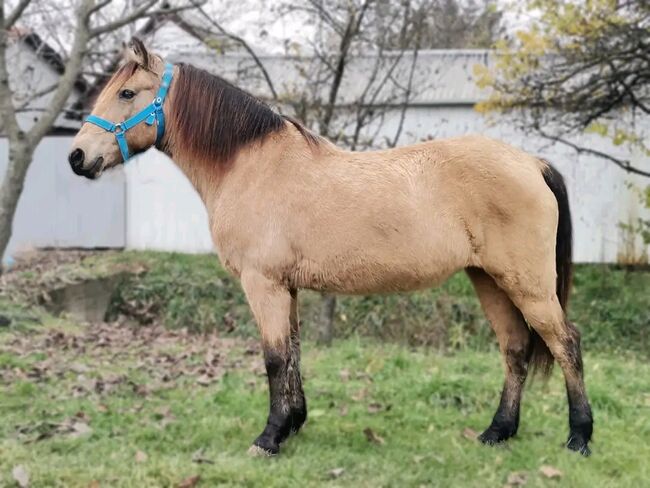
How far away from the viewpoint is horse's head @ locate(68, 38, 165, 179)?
3.88 meters

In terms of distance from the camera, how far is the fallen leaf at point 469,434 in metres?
4.38

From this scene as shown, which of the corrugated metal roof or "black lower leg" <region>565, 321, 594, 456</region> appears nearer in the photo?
"black lower leg" <region>565, 321, 594, 456</region>

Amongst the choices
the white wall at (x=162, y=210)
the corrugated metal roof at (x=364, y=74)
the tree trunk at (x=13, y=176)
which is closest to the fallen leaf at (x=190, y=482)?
the tree trunk at (x=13, y=176)

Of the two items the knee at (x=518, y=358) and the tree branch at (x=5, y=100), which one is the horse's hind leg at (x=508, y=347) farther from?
the tree branch at (x=5, y=100)

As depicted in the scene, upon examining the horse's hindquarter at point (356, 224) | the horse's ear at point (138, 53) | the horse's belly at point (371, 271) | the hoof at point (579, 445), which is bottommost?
the hoof at point (579, 445)

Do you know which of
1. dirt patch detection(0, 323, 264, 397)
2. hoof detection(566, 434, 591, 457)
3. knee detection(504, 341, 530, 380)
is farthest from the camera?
dirt patch detection(0, 323, 264, 397)

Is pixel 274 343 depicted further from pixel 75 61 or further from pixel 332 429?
pixel 75 61

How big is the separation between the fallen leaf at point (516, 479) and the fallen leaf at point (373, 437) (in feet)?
2.84

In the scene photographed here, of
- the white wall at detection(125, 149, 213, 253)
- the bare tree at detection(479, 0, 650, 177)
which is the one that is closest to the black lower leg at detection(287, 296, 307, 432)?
the bare tree at detection(479, 0, 650, 177)

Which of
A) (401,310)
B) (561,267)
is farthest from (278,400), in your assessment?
(401,310)

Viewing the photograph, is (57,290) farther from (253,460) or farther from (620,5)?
(620,5)

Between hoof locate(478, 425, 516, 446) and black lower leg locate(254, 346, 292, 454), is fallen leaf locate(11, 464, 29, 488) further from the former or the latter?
hoof locate(478, 425, 516, 446)

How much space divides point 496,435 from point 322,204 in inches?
76.4

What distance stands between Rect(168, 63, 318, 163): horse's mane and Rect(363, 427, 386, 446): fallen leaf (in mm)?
2026
